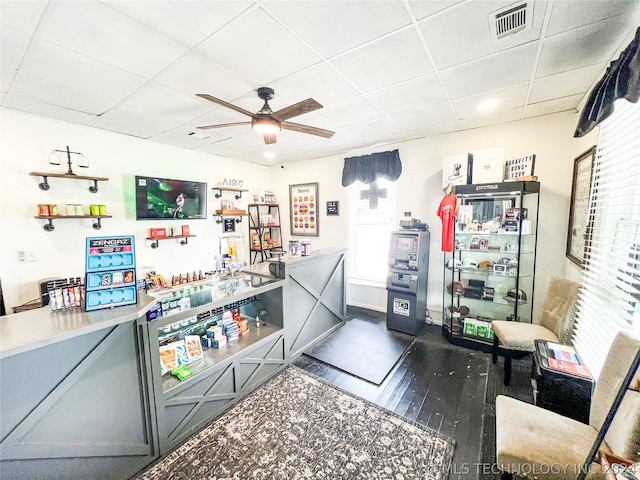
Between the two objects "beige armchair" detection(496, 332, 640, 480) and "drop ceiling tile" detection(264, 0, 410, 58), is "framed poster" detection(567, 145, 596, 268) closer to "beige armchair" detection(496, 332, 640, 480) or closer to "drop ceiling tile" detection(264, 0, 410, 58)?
"beige armchair" detection(496, 332, 640, 480)

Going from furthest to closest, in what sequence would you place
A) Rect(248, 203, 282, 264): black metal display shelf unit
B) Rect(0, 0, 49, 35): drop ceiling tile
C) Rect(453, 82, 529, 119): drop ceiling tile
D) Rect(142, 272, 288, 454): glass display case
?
Rect(248, 203, 282, 264): black metal display shelf unit → Rect(453, 82, 529, 119): drop ceiling tile → Rect(142, 272, 288, 454): glass display case → Rect(0, 0, 49, 35): drop ceiling tile

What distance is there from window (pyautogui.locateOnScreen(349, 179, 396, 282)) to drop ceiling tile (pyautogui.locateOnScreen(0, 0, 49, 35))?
3.75 meters

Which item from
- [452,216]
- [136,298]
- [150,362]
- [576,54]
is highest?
[576,54]

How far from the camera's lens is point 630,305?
140 cm

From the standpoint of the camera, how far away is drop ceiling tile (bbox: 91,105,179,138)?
2709 millimetres

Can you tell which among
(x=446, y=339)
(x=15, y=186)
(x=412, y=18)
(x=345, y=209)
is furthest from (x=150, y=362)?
(x=345, y=209)

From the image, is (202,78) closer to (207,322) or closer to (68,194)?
(207,322)

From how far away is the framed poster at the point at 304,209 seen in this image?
4887 millimetres

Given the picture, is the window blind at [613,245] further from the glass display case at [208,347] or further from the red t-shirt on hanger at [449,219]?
the glass display case at [208,347]

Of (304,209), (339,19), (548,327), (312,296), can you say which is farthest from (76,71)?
(548,327)

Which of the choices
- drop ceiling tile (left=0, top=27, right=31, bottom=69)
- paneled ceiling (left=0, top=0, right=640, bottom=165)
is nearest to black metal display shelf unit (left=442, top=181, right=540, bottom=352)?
paneled ceiling (left=0, top=0, right=640, bottom=165)

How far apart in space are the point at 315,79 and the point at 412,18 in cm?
86

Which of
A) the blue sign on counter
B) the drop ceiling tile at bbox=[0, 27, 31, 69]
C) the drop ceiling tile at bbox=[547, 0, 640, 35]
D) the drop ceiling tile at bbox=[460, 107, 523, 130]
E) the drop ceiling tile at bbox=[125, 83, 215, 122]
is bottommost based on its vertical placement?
the blue sign on counter

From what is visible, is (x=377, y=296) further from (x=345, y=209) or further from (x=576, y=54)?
(x=576, y=54)
